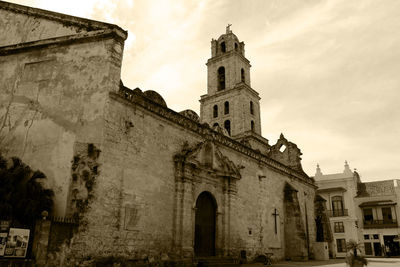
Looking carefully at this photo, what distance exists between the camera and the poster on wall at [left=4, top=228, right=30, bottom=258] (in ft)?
25.0

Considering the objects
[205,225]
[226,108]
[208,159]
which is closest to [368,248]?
[226,108]

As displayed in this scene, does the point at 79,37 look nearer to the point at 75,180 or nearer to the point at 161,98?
Answer: the point at 161,98

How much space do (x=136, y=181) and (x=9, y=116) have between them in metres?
4.68

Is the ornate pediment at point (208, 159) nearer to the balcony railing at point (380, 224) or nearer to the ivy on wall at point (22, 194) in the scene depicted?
the ivy on wall at point (22, 194)

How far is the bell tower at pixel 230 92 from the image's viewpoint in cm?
3234

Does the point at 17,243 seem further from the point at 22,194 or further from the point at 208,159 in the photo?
the point at 208,159

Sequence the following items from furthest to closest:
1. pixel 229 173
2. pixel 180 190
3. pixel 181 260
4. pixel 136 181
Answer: pixel 229 173, pixel 180 190, pixel 181 260, pixel 136 181

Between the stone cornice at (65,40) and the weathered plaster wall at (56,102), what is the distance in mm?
144

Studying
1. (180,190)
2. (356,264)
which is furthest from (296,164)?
(356,264)

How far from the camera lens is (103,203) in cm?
945

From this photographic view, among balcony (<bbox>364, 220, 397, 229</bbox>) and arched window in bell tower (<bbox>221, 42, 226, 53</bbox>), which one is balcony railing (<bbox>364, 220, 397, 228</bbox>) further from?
arched window in bell tower (<bbox>221, 42, 226, 53</bbox>)

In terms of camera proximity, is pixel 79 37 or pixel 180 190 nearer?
pixel 79 37

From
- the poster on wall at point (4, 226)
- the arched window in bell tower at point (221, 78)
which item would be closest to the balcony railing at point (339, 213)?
the arched window in bell tower at point (221, 78)

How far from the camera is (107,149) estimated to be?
32.4ft
